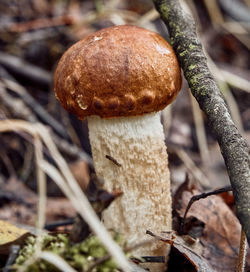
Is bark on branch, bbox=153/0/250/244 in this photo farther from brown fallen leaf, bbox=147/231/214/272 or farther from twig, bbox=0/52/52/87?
twig, bbox=0/52/52/87

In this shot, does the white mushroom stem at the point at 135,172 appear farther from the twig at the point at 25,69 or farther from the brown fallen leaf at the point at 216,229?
the twig at the point at 25,69

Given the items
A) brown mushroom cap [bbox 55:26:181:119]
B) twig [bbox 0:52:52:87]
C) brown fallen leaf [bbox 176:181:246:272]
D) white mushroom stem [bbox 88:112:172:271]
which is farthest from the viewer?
twig [bbox 0:52:52:87]

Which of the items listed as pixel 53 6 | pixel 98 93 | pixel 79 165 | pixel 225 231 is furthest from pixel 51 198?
pixel 53 6

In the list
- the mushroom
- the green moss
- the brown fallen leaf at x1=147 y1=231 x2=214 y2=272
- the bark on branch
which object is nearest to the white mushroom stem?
the mushroom

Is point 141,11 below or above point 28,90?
above

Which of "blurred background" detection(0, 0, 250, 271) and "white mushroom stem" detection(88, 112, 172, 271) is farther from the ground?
"blurred background" detection(0, 0, 250, 271)

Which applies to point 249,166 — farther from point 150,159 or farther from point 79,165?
point 79,165
